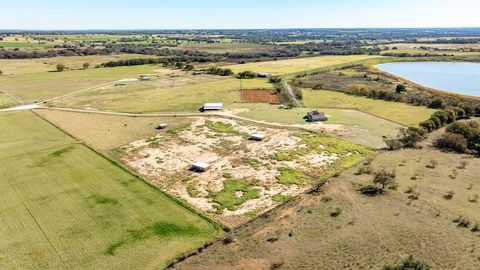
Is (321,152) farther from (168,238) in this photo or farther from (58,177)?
(58,177)

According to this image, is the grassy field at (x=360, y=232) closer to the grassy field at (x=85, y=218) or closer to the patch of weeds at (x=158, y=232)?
the patch of weeds at (x=158, y=232)

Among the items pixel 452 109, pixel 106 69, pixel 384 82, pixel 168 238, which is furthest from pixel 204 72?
pixel 168 238

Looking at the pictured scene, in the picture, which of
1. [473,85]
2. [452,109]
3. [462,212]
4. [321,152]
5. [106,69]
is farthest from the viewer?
[106,69]

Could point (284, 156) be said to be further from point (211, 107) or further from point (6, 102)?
point (6, 102)

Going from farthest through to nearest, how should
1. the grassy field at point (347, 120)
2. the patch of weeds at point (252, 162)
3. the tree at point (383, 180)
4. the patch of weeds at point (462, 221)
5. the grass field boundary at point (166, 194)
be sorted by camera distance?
the grassy field at point (347, 120), the patch of weeds at point (252, 162), the tree at point (383, 180), the grass field boundary at point (166, 194), the patch of weeds at point (462, 221)

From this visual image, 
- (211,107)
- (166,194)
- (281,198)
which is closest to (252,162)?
(281,198)

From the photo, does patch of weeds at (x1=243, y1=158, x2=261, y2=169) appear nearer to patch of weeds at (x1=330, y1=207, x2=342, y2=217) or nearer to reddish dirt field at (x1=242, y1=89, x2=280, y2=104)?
patch of weeds at (x1=330, y1=207, x2=342, y2=217)

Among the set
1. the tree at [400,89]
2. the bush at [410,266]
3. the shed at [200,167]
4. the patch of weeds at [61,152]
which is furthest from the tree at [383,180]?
the tree at [400,89]
